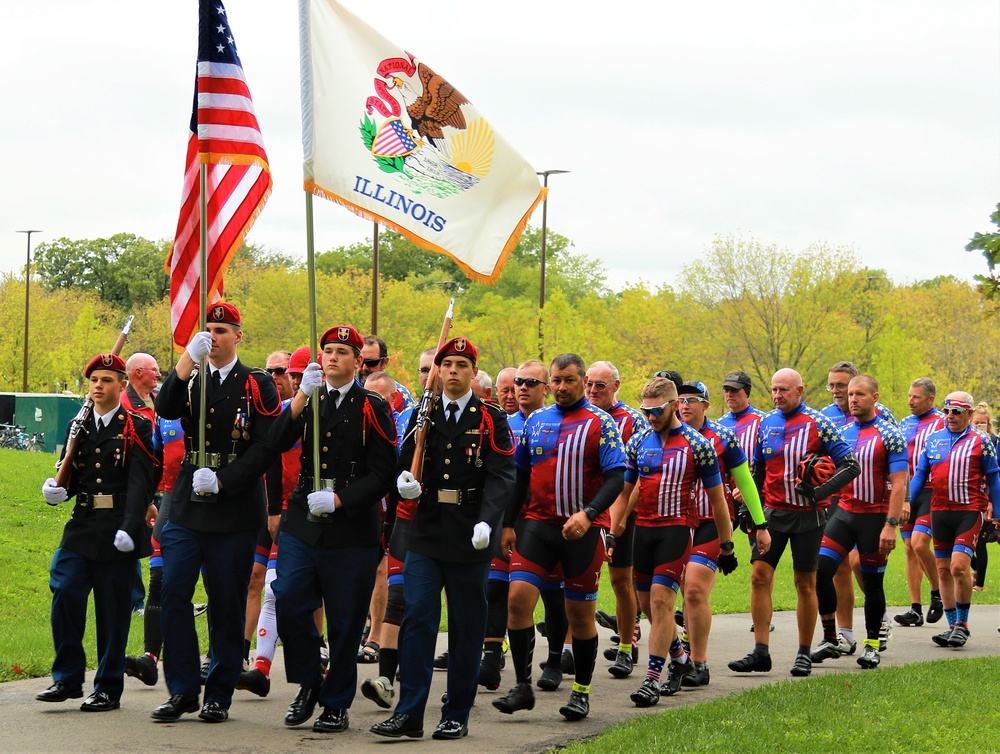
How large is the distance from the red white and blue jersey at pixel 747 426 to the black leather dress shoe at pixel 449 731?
4797 millimetres

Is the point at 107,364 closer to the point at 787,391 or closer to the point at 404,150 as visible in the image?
the point at 404,150

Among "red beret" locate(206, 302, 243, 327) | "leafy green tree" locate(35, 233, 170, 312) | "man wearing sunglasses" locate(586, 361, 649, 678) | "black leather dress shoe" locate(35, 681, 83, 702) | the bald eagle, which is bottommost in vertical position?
"black leather dress shoe" locate(35, 681, 83, 702)

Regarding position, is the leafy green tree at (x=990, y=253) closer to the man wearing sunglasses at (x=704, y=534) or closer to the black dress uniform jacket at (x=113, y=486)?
the man wearing sunglasses at (x=704, y=534)

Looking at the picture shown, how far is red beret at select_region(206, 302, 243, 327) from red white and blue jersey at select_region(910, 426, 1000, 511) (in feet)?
26.9

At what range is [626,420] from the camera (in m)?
10.9

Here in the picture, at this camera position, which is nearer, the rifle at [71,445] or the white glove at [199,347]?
the white glove at [199,347]

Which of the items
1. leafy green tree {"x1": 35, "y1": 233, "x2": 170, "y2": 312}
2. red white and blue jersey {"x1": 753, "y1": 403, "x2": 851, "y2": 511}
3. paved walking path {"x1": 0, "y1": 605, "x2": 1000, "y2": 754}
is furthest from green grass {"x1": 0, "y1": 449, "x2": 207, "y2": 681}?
leafy green tree {"x1": 35, "y1": 233, "x2": 170, "y2": 312}

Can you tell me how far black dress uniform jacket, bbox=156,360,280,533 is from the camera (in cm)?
845

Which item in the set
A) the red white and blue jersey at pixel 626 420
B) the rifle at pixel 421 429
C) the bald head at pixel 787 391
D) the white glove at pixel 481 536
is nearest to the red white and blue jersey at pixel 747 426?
the bald head at pixel 787 391

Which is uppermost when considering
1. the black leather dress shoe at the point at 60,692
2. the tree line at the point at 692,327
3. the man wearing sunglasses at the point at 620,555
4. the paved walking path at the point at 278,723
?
the tree line at the point at 692,327

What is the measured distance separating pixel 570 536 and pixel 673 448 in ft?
5.57

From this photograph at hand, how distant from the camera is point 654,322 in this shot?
58969 mm

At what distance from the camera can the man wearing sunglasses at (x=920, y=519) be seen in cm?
1461

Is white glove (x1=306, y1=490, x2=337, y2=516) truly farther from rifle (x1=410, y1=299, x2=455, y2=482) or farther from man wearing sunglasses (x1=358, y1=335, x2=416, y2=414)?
man wearing sunglasses (x1=358, y1=335, x2=416, y2=414)
